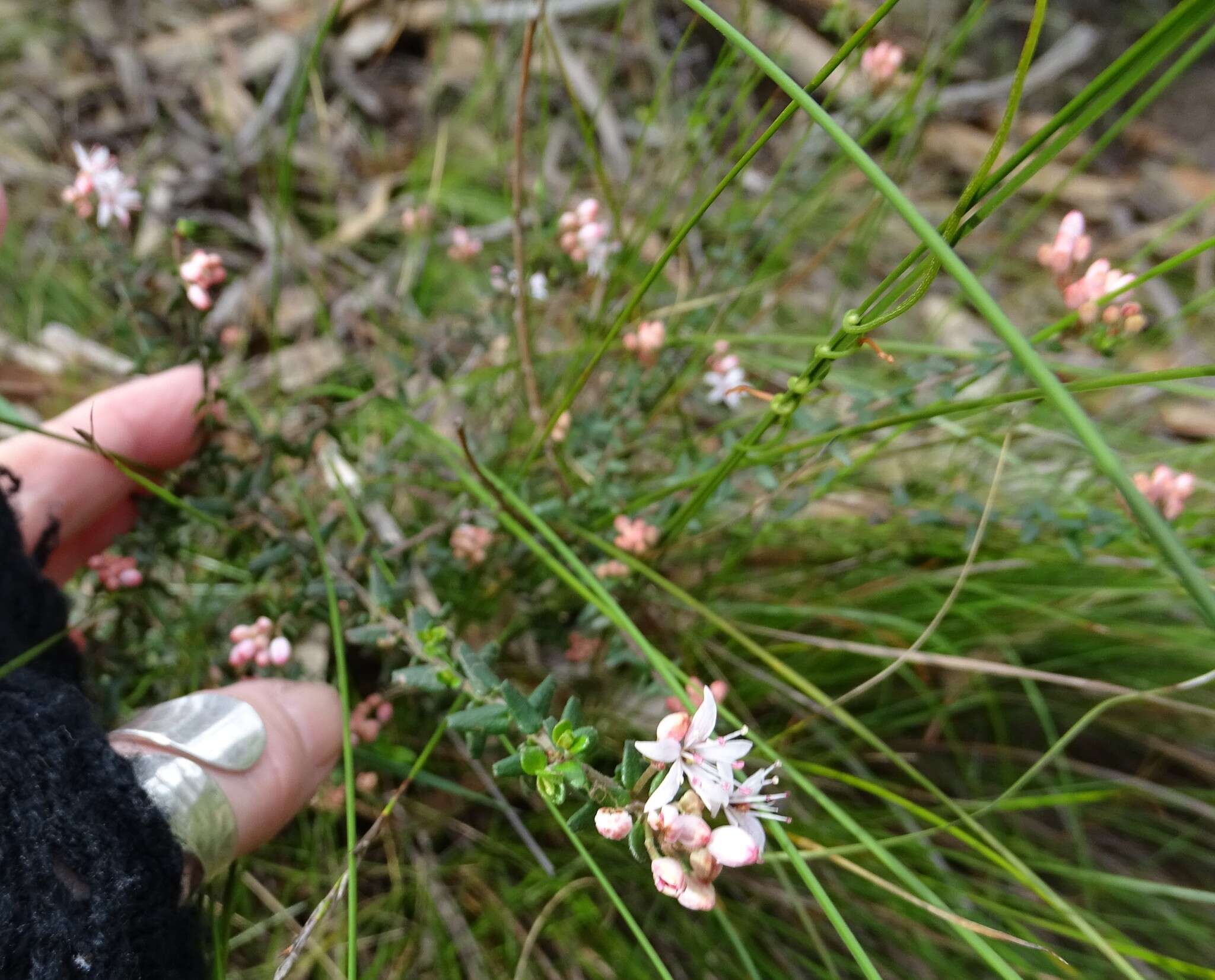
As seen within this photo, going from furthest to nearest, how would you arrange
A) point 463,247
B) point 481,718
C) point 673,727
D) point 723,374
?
point 463,247 → point 723,374 → point 481,718 → point 673,727

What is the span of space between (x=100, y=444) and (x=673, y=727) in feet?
2.83

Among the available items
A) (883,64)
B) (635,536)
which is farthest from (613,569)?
(883,64)

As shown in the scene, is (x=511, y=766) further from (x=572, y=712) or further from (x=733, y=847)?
(x=733, y=847)

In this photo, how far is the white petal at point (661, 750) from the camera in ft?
1.93

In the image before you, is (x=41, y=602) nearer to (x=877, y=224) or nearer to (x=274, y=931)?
(x=274, y=931)

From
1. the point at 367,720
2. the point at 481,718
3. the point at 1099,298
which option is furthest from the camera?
the point at 367,720

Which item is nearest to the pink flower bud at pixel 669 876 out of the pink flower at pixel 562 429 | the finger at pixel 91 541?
the pink flower at pixel 562 429

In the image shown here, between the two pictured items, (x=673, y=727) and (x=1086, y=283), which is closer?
(x=673, y=727)

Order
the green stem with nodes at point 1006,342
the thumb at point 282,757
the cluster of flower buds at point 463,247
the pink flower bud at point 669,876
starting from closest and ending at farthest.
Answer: the green stem with nodes at point 1006,342 → the pink flower bud at point 669,876 → the thumb at point 282,757 → the cluster of flower buds at point 463,247

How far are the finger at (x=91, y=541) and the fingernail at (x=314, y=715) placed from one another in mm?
445

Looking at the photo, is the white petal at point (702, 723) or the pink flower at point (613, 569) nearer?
the white petal at point (702, 723)

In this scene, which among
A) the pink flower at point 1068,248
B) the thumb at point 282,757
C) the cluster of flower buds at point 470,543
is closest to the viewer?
the thumb at point 282,757

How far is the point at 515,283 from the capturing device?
1224 millimetres

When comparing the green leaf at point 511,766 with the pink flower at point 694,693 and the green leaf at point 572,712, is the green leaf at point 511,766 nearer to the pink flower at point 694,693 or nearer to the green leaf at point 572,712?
the green leaf at point 572,712
